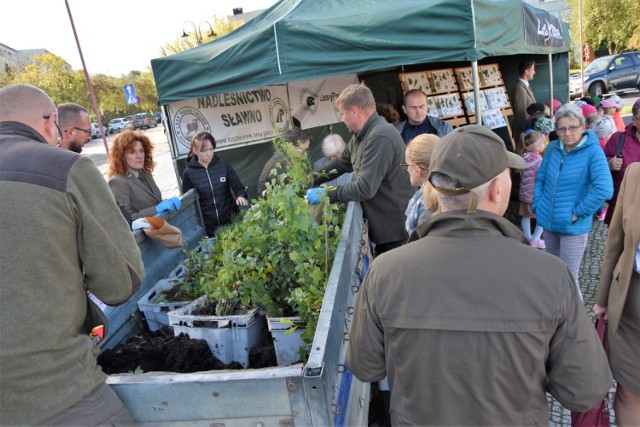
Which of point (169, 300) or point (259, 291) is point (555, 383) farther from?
point (169, 300)

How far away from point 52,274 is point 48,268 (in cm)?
2

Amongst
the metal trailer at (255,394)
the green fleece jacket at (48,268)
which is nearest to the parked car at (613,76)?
the metal trailer at (255,394)

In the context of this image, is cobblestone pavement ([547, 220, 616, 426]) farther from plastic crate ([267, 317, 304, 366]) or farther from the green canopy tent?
the green canopy tent

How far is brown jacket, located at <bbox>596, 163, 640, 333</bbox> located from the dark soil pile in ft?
5.35

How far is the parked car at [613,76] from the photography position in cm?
1894

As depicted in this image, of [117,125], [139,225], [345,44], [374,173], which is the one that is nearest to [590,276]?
[374,173]

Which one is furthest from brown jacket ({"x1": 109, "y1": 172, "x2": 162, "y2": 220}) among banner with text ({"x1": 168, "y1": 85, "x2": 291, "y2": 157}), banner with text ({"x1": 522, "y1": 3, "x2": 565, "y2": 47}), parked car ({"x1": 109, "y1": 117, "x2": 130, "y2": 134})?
parked car ({"x1": 109, "y1": 117, "x2": 130, "y2": 134})

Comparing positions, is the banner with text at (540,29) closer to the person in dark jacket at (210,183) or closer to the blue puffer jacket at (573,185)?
the blue puffer jacket at (573,185)

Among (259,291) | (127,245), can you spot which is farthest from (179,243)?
(127,245)

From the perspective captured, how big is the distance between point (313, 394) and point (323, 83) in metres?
6.46

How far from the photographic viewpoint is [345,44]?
4277 mm

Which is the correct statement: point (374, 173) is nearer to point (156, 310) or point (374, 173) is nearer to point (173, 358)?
point (156, 310)

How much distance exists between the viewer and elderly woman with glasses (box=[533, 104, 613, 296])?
316 centimetres

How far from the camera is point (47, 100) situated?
65.9 inches
